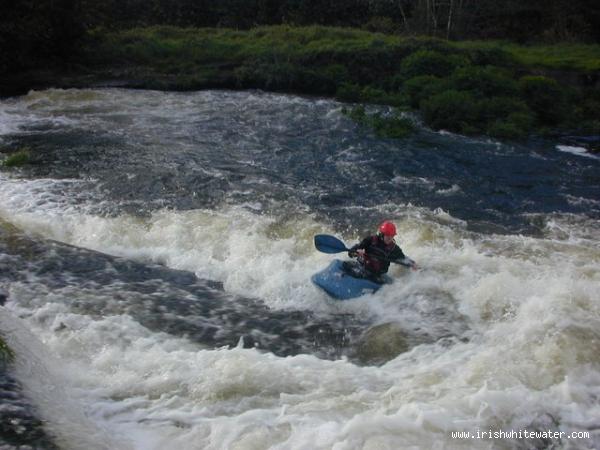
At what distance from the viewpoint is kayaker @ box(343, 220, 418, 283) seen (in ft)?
24.8

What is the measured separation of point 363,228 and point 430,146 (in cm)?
478

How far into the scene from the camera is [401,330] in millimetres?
6812

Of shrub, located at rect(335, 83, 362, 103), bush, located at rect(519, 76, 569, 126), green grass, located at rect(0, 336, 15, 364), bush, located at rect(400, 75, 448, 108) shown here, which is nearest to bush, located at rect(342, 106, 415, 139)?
bush, located at rect(400, 75, 448, 108)

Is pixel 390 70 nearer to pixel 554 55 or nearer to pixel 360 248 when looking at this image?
pixel 554 55

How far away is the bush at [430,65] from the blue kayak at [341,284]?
11.7 meters

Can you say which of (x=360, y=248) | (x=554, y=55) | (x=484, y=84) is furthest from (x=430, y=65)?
(x=360, y=248)

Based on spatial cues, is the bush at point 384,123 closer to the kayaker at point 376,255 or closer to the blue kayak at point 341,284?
the kayaker at point 376,255

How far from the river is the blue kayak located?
0.13 m

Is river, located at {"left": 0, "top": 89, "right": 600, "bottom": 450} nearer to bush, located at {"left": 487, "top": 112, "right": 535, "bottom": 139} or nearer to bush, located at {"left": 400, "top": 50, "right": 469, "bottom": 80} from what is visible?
bush, located at {"left": 487, "top": 112, "right": 535, "bottom": 139}

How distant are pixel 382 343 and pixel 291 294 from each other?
148 centimetres

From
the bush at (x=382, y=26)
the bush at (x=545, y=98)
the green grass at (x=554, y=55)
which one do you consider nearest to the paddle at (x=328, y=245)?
the bush at (x=545, y=98)

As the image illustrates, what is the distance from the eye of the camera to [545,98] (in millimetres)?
16078

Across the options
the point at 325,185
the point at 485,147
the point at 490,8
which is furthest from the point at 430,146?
the point at 490,8

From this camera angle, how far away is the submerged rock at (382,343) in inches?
248
